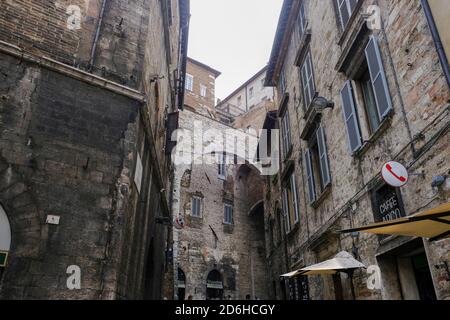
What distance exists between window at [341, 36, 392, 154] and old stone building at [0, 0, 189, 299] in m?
3.98

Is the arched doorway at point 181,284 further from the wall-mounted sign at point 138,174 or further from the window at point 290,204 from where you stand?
the wall-mounted sign at point 138,174

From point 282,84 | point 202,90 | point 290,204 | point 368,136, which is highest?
point 202,90

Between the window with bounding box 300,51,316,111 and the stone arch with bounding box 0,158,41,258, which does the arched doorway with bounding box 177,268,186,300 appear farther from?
the stone arch with bounding box 0,158,41,258

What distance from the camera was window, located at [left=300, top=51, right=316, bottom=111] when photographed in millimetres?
9550

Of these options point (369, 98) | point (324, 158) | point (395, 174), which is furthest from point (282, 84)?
point (395, 174)

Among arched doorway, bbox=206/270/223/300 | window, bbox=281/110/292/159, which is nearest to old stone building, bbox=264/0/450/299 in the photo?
window, bbox=281/110/292/159

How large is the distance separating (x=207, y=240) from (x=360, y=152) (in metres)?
15.3

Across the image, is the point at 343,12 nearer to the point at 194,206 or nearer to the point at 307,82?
the point at 307,82

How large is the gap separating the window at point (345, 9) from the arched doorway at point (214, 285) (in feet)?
52.0

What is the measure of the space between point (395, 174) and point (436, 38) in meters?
1.75

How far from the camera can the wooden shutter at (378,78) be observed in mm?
5609

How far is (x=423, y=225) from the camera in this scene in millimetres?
3447

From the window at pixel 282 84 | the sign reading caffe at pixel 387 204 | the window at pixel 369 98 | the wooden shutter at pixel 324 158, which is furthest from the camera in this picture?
the window at pixel 282 84

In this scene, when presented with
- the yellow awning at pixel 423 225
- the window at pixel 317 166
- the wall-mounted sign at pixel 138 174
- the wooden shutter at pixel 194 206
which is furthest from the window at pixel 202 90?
the yellow awning at pixel 423 225
